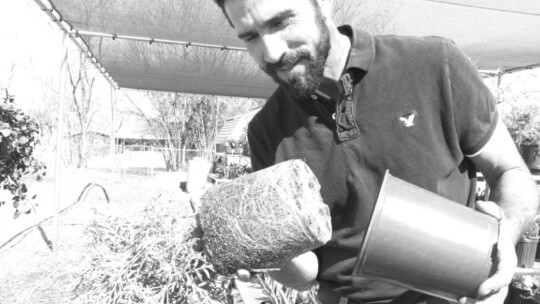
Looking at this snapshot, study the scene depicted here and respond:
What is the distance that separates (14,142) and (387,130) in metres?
1.97

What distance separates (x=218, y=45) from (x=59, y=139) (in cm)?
237

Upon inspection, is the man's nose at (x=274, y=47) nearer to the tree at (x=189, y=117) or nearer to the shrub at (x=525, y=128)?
the shrub at (x=525, y=128)

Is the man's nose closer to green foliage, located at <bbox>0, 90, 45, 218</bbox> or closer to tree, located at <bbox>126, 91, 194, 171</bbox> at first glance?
green foliage, located at <bbox>0, 90, 45, 218</bbox>

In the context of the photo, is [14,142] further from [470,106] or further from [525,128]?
[525,128]

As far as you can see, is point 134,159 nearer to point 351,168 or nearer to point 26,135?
point 26,135

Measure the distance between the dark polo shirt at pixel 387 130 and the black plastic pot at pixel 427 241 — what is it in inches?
7.7

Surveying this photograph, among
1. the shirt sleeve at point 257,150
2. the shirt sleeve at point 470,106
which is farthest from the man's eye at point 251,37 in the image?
the shirt sleeve at point 470,106

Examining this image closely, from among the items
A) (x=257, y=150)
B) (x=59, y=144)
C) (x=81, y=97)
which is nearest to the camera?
(x=257, y=150)

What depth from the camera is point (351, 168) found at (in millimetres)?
1221

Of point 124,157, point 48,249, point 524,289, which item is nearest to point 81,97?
point 124,157

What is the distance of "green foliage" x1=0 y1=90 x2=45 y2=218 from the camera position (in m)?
2.34

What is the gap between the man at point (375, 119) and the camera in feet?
3.76

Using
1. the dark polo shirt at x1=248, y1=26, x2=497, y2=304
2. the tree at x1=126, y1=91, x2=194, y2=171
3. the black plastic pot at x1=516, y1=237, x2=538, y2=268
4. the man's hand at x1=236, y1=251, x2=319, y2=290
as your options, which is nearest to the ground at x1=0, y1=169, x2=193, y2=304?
the man's hand at x1=236, y1=251, x2=319, y2=290

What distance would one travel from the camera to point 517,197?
3.67 feet
